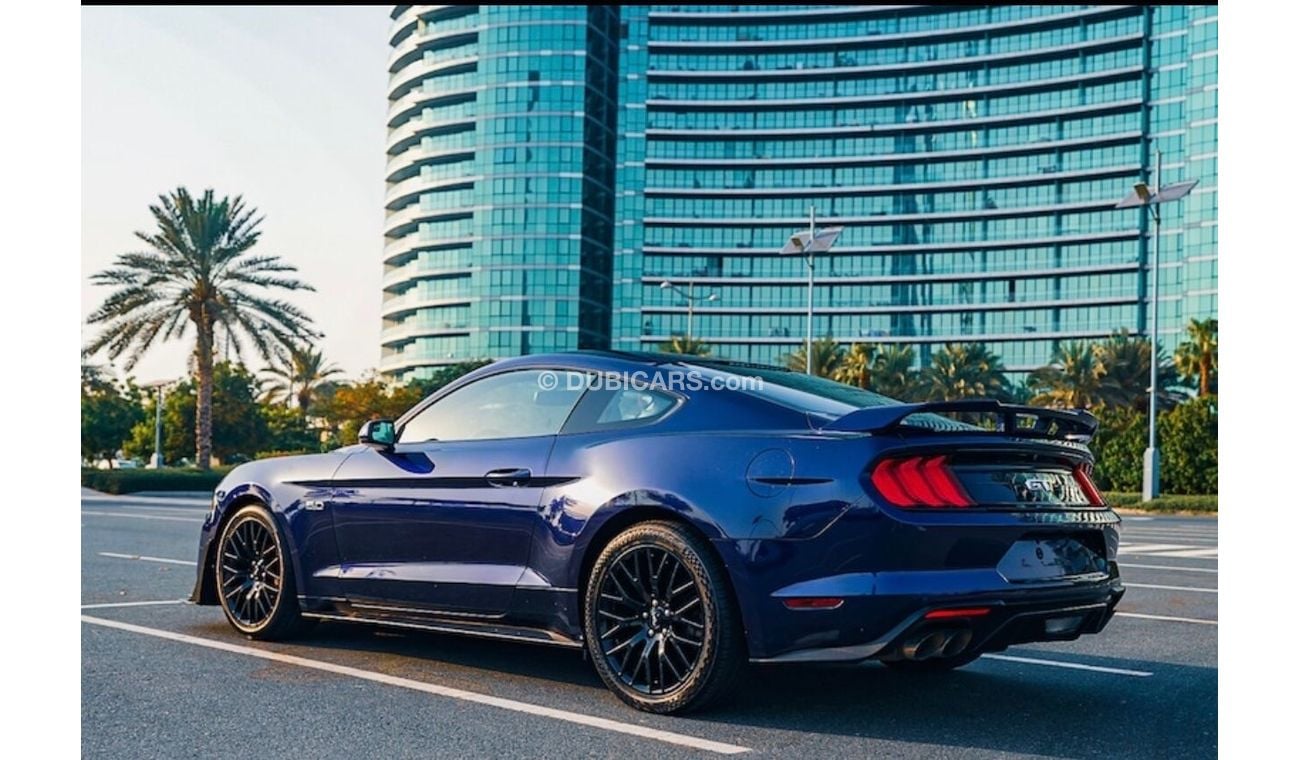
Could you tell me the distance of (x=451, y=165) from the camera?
352 ft

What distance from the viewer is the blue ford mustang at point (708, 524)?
4.32 meters

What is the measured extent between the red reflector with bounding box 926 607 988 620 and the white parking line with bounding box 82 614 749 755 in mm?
773

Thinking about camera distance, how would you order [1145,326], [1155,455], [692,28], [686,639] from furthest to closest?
[692,28] < [1145,326] < [1155,455] < [686,639]

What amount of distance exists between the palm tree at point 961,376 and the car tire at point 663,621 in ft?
245

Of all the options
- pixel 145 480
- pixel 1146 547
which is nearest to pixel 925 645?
pixel 1146 547

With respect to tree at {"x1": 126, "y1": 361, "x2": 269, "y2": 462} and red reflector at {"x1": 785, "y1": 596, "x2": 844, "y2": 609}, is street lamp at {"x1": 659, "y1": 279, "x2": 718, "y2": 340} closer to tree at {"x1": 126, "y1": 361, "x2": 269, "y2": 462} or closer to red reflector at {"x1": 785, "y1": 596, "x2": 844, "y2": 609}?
tree at {"x1": 126, "y1": 361, "x2": 269, "y2": 462}

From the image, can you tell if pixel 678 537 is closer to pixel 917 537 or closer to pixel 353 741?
pixel 917 537

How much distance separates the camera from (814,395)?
5020 mm

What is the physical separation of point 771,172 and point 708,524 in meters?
106

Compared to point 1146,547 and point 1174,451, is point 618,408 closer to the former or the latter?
point 1146,547

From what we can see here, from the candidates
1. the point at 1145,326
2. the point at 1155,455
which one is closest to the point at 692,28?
the point at 1145,326

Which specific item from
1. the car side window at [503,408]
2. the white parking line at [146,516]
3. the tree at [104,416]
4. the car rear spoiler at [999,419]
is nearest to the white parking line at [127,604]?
the car side window at [503,408]

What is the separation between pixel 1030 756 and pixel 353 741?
7.26ft

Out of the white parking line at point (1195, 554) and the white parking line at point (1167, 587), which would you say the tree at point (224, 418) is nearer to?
the white parking line at point (1195, 554)
